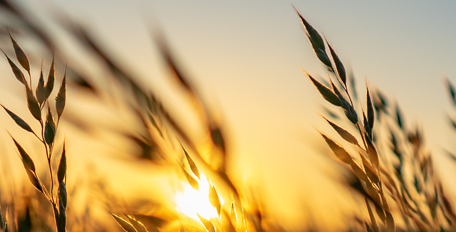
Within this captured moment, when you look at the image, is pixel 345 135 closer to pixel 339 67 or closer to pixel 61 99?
pixel 339 67

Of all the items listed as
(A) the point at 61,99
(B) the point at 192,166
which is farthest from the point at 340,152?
(A) the point at 61,99

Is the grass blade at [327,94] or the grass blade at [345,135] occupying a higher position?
the grass blade at [327,94]

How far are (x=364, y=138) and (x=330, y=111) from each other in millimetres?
296

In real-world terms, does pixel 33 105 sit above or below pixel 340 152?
above

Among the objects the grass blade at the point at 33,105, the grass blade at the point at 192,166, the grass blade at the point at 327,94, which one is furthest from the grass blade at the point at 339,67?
the grass blade at the point at 33,105

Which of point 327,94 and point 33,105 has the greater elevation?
point 33,105

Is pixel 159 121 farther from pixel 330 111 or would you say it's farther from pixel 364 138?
pixel 330 111

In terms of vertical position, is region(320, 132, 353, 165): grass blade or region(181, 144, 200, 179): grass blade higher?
region(181, 144, 200, 179): grass blade

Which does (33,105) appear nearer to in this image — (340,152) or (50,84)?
(50,84)

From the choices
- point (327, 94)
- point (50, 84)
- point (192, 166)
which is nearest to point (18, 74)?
point (50, 84)

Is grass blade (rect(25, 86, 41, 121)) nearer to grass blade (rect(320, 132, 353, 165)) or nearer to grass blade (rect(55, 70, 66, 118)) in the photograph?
grass blade (rect(55, 70, 66, 118))

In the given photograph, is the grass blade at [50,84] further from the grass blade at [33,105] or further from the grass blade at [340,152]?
the grass blade at [340,152]

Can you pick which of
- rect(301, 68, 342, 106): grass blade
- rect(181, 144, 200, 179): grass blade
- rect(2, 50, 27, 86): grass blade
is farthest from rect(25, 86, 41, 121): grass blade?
rect(301, 68, 342, 106): grass blade

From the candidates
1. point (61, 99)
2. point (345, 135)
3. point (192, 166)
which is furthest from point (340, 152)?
point (61, 99)
